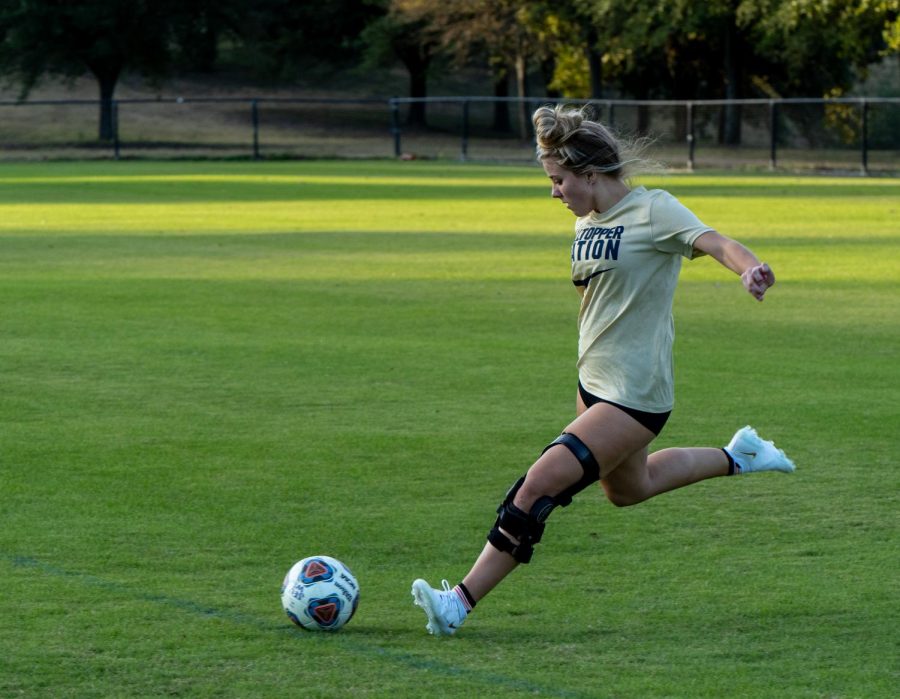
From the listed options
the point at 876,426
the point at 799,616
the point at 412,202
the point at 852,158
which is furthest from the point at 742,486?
the point at 852,158

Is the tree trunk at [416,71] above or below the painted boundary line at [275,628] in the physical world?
above

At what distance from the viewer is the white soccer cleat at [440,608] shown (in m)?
5.10

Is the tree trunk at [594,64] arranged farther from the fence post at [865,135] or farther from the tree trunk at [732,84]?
the fence post at [865,135]

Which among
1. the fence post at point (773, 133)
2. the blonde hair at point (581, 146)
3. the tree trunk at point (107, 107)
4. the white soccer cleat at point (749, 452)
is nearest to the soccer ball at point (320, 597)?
the blonde hair at point (581, 146)

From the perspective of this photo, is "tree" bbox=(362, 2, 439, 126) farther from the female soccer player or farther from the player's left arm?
the player's left arm

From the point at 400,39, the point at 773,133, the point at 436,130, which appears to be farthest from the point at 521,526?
the point at 400,39

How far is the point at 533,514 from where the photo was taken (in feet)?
16.9

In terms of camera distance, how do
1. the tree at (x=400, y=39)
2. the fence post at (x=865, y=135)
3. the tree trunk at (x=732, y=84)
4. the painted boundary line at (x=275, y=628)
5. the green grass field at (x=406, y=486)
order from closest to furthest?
1. the painted boundary line at (x=275, y=628)
2. the green grass field at (x=406, y=486)
3. the fence post at (x=865, y=135)
4. the tree trunk at (x=732, y=84)
5. the tree at (x=400, y=39)

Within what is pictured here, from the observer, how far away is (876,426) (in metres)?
8.72

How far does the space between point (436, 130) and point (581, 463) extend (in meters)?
55.3

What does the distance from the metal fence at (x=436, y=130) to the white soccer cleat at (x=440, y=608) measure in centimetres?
2522

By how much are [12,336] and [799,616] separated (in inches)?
334

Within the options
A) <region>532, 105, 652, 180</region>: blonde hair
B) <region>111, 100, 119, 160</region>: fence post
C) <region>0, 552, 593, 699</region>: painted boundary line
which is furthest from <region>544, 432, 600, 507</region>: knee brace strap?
<region>111, 100, 119, 160</region>: fence post

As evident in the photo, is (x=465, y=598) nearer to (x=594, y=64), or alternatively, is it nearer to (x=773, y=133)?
(x=773, y=133)
